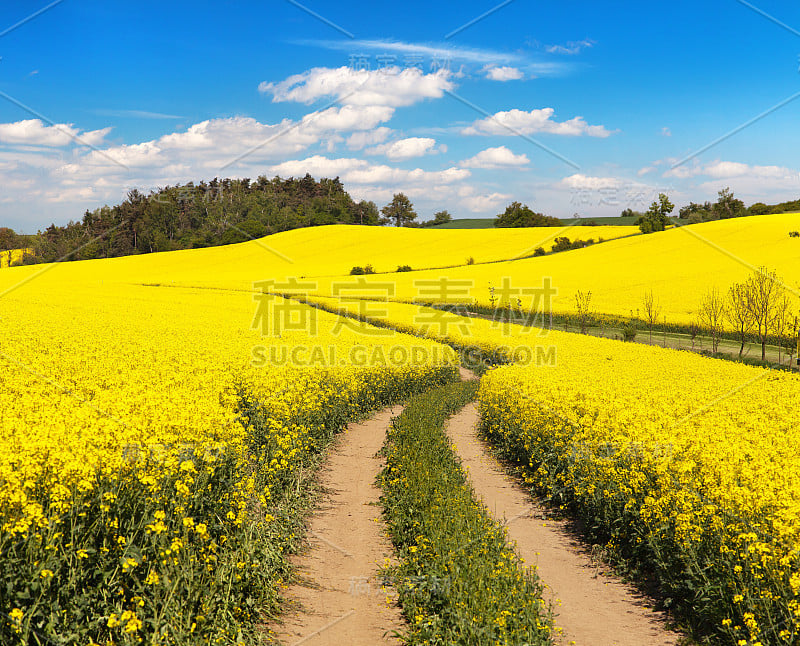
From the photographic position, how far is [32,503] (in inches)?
201

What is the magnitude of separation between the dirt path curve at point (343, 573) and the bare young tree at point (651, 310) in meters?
28.8

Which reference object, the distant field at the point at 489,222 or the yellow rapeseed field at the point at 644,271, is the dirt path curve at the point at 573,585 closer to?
the yellow rapeseed field at the point at 644,271

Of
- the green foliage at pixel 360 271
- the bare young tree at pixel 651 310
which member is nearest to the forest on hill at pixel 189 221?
the green foliage at pixel 360 271

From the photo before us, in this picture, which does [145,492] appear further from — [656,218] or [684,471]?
[656,218]

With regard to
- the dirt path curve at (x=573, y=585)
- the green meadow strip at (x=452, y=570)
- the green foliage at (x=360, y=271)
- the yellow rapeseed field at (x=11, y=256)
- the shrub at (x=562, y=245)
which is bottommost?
the dirt path curve at (x=573, y=585)

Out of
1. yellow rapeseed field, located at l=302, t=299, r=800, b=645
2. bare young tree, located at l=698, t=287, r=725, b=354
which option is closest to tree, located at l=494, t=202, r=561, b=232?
bare young tree, located at l=698, t=287, r=725, b=354

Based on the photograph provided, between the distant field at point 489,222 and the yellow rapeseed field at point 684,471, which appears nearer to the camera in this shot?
the yellow rapeseed field at point 684,471

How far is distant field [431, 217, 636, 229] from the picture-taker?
373 ft

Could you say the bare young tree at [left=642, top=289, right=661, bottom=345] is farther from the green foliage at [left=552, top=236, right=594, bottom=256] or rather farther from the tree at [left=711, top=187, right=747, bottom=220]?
the tree at [left=711, top=187, right=747, bottom=220]

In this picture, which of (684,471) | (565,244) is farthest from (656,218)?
(684,471)

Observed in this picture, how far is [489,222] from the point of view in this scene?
437 ft

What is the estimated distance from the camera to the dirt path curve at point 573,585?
257 inches

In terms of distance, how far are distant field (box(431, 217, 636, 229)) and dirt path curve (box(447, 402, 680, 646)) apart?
354 ft

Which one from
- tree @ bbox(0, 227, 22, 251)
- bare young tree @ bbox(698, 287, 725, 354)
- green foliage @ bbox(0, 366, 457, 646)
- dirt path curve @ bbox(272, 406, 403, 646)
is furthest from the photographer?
tree @ bbox(0, 227, 22, 251)
